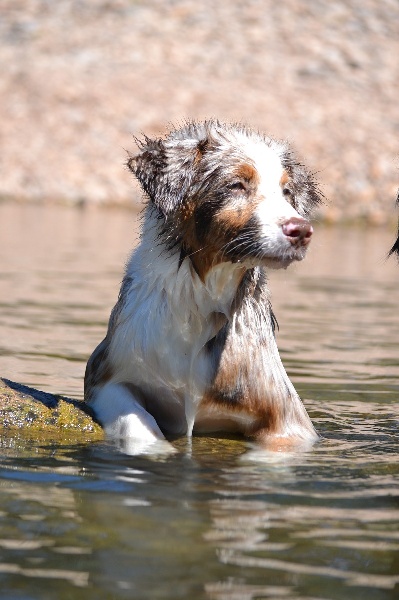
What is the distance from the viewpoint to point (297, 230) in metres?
6.14

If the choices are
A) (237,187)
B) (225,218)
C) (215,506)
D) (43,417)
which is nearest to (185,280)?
(225,218)

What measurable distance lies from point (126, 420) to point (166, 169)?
136cm

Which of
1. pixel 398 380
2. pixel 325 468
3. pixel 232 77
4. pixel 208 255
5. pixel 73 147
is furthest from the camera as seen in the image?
pixel 232 77

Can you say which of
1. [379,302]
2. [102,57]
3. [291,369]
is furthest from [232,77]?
[291,369]

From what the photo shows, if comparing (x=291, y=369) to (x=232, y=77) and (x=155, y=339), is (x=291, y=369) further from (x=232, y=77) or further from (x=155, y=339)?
(x=232, y=77)

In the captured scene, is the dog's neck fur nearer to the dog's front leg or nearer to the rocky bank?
the dog's front leg

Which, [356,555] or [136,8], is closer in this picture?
[356,555]

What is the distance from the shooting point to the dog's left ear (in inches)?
254

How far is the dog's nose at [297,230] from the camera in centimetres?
612

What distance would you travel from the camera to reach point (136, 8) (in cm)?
3066

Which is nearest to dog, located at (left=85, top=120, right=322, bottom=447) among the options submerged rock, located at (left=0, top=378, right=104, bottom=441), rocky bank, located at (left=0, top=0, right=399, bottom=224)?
submerged rock, located at (left=0, top=378, right=104, bottom=441)

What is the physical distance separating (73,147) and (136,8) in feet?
17.2

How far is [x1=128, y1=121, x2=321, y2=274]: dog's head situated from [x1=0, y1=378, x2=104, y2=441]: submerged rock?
3.44ft

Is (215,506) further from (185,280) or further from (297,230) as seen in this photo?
(185,280)
